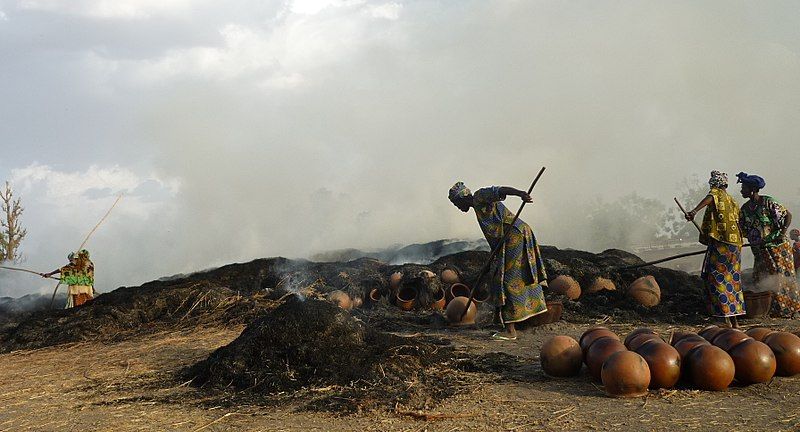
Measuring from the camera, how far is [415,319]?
10.7m

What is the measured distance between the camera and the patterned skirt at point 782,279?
31.9 feet

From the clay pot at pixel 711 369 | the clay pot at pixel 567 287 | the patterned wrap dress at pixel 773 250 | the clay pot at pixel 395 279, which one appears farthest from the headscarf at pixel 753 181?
the clay pot at pixel 395 279

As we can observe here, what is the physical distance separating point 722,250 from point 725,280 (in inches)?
15.7

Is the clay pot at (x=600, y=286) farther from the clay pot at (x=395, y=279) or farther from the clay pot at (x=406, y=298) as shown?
the clay pot at (x=395, y=279)

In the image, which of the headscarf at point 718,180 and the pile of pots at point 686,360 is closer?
the pile of pots at point 686,360

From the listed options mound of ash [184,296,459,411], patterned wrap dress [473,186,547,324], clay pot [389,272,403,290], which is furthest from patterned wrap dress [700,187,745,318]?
clay pot [389,272,403,290]

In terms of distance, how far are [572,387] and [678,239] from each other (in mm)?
28655

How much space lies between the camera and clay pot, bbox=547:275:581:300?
36.5ft

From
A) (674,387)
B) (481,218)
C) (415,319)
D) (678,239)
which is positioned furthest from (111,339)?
(678,239)

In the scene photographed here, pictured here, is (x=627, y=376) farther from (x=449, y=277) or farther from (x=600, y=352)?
(x=449, y=277)

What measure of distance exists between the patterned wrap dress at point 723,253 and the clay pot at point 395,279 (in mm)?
5786

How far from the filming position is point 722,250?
864 cm

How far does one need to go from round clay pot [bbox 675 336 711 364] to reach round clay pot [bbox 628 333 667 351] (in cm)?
15

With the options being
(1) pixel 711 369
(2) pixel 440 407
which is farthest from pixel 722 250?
(2) pixel 440 407
